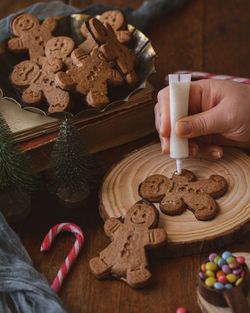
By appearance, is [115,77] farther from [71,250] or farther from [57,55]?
[71,250]

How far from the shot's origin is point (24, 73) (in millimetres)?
1291

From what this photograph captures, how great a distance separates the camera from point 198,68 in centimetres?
148

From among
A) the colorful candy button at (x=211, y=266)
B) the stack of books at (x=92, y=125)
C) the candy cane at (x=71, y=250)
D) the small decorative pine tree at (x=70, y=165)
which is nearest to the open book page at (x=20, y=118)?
the stack of books at (x=92, y=125)

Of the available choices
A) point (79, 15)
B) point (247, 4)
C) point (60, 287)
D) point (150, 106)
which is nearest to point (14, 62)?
point (79, 15)

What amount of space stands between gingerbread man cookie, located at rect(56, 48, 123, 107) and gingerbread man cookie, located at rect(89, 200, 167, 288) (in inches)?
11.1

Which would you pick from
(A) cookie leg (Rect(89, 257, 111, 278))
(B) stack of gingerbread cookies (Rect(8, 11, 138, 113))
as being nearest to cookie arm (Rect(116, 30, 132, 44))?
(B) stack of gingerbread cookies (Rect(8, 11, 138, 113))

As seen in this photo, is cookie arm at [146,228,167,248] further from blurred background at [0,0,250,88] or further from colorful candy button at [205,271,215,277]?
blurred background at [0,0,250,88]

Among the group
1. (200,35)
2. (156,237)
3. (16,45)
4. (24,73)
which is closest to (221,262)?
(156,237)

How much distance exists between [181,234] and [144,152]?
24 centimetres

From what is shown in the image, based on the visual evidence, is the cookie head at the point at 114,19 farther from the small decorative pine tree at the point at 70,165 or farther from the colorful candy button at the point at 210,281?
the colorful candy button at the point at 210,281

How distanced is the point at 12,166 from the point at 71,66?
33 cm

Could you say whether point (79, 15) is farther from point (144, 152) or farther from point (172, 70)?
point (144, 152)

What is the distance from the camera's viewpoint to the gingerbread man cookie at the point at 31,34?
1366mm

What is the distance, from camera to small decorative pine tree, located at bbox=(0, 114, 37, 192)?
104 centimetres
